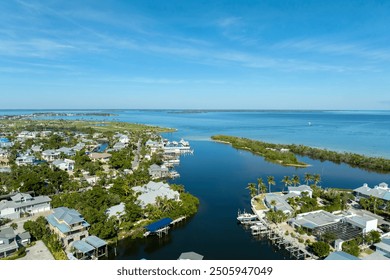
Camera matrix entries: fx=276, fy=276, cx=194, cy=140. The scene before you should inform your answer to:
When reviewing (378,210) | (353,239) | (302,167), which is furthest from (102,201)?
(302,167)

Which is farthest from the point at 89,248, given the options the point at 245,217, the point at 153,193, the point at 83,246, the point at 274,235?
the point at 274,235

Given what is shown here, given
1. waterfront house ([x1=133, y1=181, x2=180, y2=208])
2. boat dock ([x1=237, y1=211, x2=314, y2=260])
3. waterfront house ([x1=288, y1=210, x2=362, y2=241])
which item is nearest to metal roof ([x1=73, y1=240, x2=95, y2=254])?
waterfront house ([x1=133, y1=181, x2=180, y2=208])

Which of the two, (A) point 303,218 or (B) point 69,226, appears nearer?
(B) point 69,226

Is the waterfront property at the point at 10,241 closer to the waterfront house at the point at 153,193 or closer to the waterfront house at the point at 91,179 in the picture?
the waterfront house at the point at 153,193

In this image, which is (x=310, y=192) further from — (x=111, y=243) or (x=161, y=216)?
(x=111, y=243)

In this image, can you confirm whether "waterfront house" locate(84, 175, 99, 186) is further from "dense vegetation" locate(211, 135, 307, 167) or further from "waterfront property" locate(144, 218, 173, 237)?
"dense vegetation" locate(211, 135, 307, 167)

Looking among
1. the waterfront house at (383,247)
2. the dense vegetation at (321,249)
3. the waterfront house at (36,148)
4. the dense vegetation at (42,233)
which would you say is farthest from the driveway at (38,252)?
the waterfront house at (36,148)

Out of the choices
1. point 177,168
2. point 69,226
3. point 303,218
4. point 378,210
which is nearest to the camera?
point 69,226
